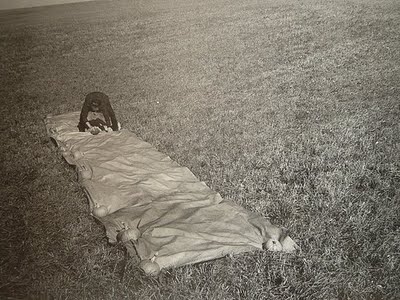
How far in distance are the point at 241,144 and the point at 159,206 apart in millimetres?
2803

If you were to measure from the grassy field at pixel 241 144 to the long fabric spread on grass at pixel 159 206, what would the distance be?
0.19 meters

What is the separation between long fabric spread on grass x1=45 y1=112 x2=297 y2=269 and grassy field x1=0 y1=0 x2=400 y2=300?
0.19 m

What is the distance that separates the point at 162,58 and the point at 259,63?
13.6 feet

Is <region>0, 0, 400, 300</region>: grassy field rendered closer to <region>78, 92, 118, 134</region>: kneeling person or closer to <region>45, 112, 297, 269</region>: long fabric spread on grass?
<region>45, 112, 297, 269</region>: long fabric spread on grass

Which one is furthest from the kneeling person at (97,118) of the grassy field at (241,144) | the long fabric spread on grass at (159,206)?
the grassy field at (241,144)

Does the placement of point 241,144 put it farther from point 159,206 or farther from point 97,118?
point 97,118

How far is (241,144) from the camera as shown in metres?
7.23

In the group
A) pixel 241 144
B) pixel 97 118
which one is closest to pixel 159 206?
pixel 241 144

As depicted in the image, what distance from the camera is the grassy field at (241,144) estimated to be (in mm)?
3922

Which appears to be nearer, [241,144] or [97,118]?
[241,144]

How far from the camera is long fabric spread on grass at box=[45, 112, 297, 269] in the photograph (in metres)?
4.20

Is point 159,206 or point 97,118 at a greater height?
point 97,118

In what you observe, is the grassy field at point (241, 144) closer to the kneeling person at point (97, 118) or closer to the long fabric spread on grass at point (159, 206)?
the long fabric spread on grass at point (159, 206)

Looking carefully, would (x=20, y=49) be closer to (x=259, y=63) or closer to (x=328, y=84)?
(x=259, y=63)
